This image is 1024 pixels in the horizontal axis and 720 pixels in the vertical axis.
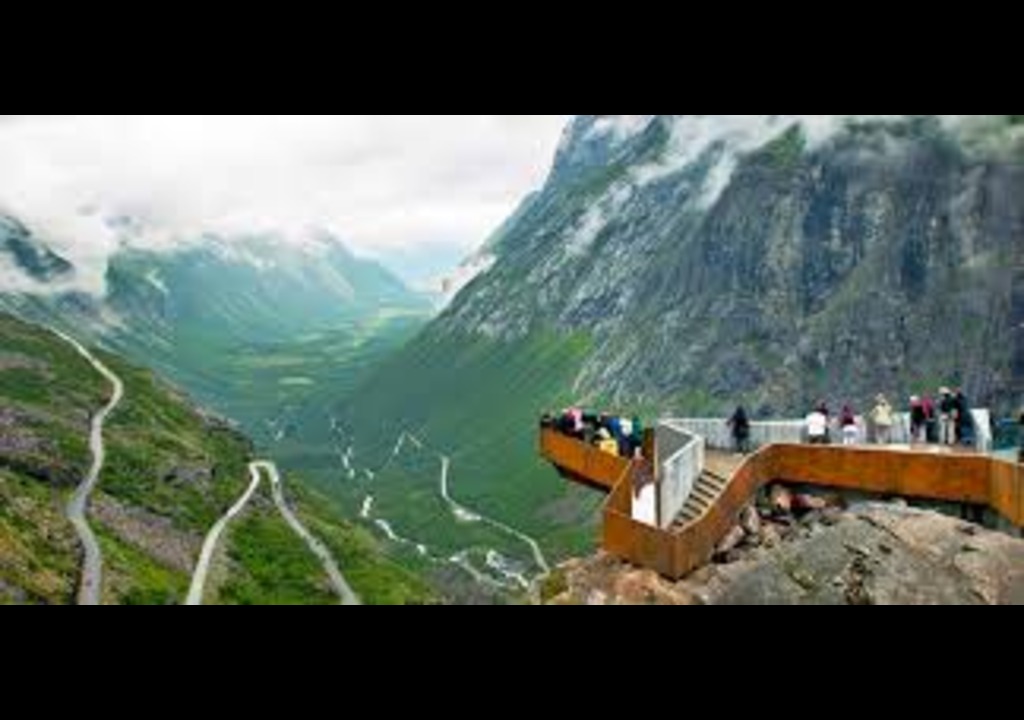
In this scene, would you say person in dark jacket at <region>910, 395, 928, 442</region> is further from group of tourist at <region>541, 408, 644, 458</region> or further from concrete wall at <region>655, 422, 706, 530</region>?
group of tourist at <region>541, 408, 644, 458</region>

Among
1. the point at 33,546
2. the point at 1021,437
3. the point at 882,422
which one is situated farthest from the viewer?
the point at 33,546

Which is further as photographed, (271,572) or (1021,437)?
(271,572)

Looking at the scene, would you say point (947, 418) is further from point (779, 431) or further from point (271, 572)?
point (271, 572)

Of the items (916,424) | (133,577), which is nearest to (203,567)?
(133,577)

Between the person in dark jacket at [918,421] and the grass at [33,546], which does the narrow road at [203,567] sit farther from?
the person in dark jacket at [918,421]

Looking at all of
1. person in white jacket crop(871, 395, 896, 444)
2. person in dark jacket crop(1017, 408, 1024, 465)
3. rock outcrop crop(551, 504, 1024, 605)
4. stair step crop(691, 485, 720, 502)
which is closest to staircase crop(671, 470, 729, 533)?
stair step crop(691, 485, 720, 502)
